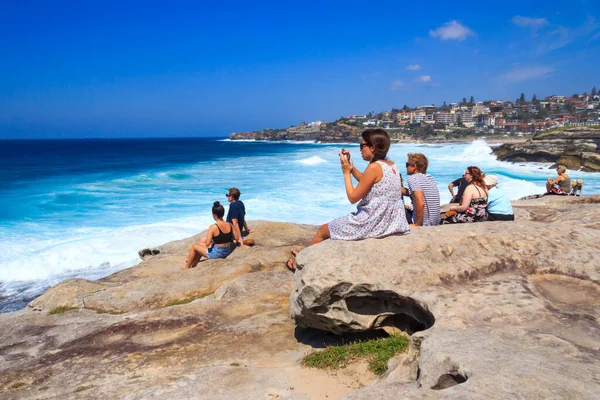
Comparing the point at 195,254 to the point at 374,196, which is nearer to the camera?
the point at 374,196

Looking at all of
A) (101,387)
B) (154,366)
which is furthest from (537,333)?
(101,387)

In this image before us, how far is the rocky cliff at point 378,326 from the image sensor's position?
3.14 meters

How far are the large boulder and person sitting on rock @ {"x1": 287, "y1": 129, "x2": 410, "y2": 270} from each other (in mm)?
172

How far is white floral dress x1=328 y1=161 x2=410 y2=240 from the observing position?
5.07 meters

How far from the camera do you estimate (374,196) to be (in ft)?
16.7

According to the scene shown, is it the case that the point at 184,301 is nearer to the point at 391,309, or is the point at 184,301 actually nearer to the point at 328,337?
the point at 328,337

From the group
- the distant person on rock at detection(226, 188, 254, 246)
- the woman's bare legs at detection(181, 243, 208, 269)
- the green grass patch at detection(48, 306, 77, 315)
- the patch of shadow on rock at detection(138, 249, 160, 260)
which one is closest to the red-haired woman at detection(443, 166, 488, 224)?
the distant person on rock at detection(226, 188, 254, 246)

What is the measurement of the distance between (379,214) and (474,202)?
2822mm

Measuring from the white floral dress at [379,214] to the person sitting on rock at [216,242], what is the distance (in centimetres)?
448

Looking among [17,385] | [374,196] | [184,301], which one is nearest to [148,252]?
[184,301]

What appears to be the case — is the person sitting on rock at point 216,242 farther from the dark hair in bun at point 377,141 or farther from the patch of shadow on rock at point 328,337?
the dark hair in bun at point 377,141

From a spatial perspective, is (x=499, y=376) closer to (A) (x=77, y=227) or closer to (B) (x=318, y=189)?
(A) (x=77, y=227)

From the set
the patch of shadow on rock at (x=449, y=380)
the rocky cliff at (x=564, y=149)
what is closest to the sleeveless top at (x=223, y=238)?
the patch of shadow on rock at (x=449, y=380)

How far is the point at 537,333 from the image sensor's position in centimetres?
355
